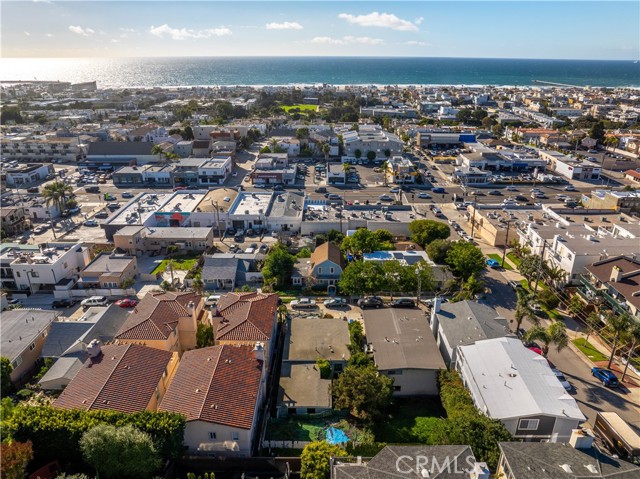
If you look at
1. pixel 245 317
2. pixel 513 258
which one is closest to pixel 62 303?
pixel 245 317

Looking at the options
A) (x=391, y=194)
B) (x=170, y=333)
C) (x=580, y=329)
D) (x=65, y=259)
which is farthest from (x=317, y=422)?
(x=391, y=194)

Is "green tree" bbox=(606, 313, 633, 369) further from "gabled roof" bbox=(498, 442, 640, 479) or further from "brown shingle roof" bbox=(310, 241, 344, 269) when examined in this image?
"brown shingle roof" bbox=(310, 241, 344, 269)

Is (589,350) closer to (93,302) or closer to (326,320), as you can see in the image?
(326,320)

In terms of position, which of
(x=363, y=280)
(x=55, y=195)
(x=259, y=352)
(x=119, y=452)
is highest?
(x=55, y=195)

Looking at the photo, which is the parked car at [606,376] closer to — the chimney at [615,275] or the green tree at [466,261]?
the chimney at [615,275]

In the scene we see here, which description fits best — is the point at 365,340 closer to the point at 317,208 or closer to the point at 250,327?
the point at 250,327
